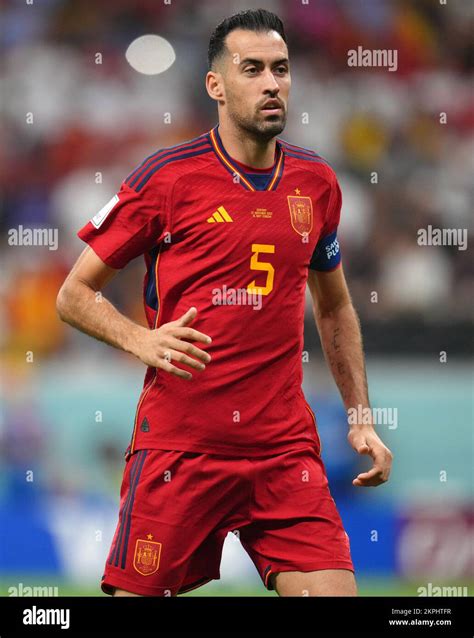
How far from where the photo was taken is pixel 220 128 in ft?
12.2

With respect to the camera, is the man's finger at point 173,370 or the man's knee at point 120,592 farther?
the man's knee at point 120,592

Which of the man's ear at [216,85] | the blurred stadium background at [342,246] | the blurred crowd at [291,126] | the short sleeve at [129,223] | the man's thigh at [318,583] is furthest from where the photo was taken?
the blurred crowd at [291,126]

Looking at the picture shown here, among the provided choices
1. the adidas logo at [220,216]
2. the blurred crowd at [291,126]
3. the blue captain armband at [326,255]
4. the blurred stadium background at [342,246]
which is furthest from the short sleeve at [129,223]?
the blurred crowd at [291,126]

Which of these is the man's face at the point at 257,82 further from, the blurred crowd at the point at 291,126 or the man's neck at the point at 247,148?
the blurred crowd at the point at 291,126

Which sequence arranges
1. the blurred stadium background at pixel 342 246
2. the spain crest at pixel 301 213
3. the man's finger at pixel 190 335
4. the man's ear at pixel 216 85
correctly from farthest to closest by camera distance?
the blurred stadium background at pixel 342 246, the man's ear at pixel 216 85, the spain crest at pixel 301 213, the man's finger at pixel 190 335

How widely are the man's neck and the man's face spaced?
0.12ft

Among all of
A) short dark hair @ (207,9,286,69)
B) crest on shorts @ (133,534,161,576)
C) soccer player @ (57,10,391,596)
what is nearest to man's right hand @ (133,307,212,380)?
soccer player @ (57,10,391,596)

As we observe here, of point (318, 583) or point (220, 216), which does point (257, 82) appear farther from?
point (318, 583)

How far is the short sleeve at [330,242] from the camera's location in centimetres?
379

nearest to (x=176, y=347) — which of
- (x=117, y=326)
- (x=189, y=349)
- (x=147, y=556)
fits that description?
(x=189, y=349)

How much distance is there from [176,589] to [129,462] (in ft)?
1.40

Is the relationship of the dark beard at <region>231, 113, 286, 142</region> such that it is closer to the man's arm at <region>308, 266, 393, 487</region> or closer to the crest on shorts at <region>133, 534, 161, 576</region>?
the man's arm at <region>308, 266, 393, 487</region>

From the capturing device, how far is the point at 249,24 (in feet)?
12.0

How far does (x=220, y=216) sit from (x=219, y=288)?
9.1 inches
